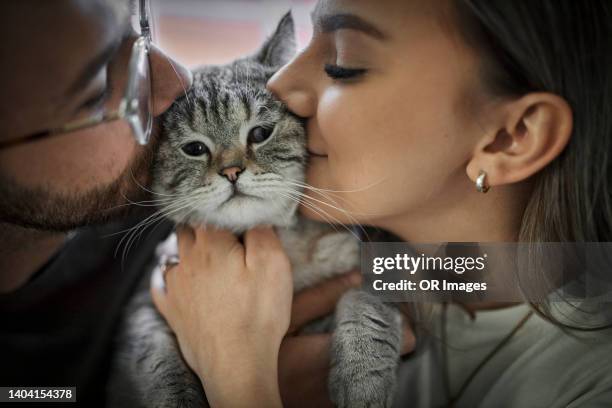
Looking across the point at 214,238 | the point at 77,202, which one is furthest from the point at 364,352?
the point at 77,202

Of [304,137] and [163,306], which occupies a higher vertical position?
[304,137]

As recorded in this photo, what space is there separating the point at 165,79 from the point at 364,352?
24.4 inches

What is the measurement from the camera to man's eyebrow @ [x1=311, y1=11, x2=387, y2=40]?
2.46ft

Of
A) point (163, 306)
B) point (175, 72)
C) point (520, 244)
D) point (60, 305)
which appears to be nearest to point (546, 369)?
point (520, 244)

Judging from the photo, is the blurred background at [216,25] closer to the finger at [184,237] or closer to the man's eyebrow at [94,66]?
the man's eyebrow at [94,66]

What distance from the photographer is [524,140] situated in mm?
780

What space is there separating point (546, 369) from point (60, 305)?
1.02 meters

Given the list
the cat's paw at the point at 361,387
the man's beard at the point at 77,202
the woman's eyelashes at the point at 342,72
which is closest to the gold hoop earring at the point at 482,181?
the woman's eyelashes at the point at 342,72

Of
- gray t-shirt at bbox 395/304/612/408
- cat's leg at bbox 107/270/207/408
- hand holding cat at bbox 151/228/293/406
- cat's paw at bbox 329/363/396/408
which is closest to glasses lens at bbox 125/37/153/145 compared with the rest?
hand holding cat at bbox 151/228/293/406

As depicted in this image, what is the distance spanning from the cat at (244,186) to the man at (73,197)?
0.16ft

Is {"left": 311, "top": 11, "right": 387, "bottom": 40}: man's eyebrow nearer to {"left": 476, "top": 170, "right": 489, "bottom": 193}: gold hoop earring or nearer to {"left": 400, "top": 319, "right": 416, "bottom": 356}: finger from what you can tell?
{"left": 476, "top": 170, "right": 489, "bottom": 193}: gold hoop earring

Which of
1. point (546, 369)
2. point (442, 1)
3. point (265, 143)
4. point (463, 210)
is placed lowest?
point (546, 369)

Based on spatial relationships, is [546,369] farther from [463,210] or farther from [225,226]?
[225,226]

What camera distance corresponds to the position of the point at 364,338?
90 centimetres
